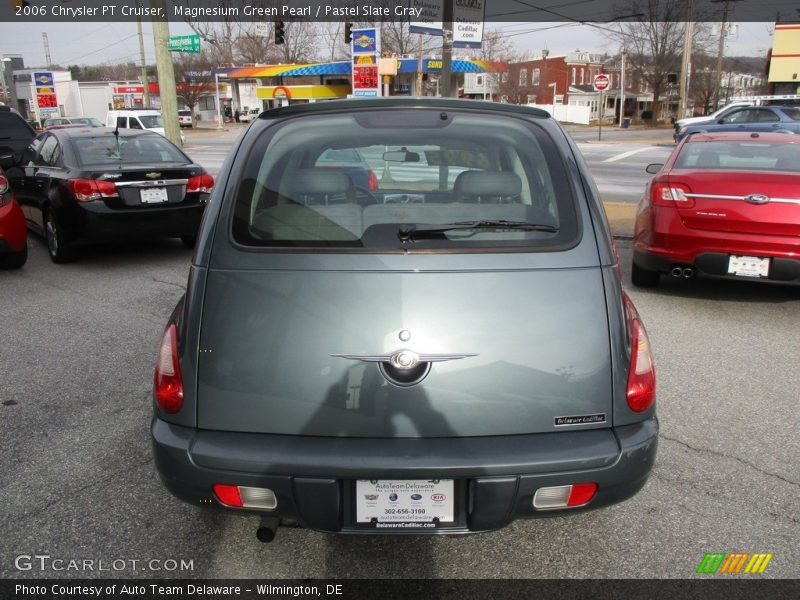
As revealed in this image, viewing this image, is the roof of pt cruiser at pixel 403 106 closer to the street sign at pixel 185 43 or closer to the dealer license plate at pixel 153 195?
the dealer license plate at pixel 153 195

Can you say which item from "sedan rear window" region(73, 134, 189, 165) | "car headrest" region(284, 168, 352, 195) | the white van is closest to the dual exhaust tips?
"car headrest" region(284, 168, 352, 195)

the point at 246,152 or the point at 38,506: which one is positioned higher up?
the point at 246,152

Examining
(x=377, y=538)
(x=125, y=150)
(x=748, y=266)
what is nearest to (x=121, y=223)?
(x=125, y=150)

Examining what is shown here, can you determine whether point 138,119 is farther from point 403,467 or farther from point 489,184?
point 403,467

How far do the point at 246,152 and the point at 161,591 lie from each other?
162cm

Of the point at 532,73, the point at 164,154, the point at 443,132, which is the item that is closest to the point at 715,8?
the point at 532,73

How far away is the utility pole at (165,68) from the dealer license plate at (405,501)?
37.4 feet

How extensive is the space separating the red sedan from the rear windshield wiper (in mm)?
6118

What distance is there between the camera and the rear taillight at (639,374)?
7.52 ft

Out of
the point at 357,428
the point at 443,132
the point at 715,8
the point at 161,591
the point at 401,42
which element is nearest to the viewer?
the point at 357,428

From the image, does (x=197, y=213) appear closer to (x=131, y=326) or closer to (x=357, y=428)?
(x=131, y=326)

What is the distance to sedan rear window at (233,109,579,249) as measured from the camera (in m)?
2.37

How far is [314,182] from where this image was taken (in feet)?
8.65

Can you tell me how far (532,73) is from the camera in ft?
277
